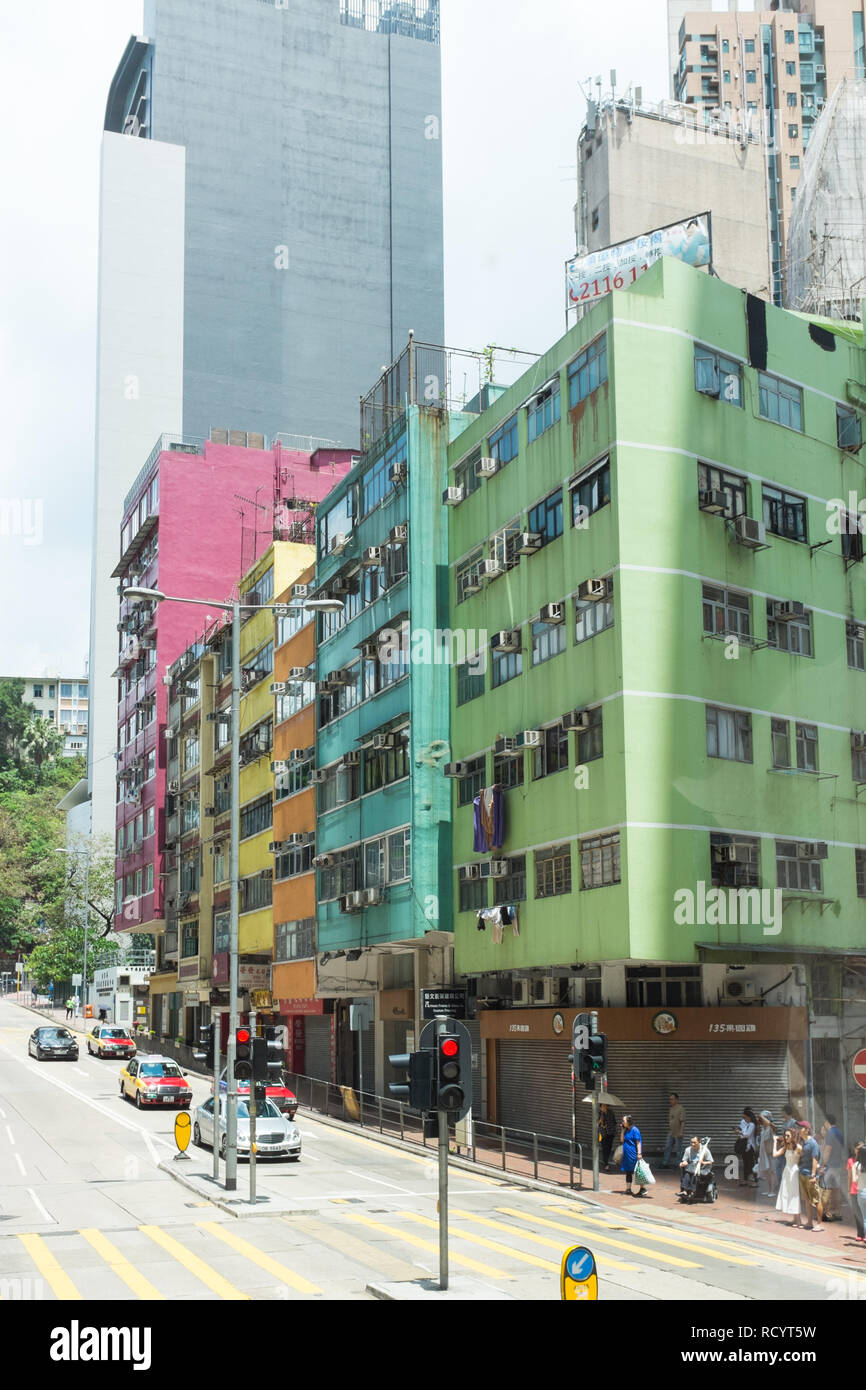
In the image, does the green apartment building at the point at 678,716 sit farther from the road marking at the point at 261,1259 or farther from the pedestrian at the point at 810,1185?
the road marking at the point at 261,1259

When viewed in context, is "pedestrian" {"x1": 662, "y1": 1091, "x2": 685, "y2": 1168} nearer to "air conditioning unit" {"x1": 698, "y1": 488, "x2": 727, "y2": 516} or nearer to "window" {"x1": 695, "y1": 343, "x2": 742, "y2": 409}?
"air conditioning unit" {"x1": 698, "y1": 488, "x2": 727, "y2": 516}

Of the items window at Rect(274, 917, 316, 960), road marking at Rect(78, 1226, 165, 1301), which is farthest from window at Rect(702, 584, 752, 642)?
window at Rect(274, 917, 316, 960)

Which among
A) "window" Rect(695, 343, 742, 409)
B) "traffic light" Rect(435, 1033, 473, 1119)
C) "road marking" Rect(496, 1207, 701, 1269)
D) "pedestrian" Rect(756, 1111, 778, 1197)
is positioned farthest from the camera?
"window" Rect(695, 343, 742, 409)

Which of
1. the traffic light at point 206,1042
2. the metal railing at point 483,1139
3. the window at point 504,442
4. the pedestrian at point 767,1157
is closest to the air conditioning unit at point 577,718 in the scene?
the window at point 504,442

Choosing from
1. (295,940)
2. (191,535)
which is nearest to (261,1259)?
(295,940)

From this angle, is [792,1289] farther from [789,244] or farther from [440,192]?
[440,192]

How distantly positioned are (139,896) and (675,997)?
5371 centimetres

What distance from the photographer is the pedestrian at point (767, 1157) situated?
29.6 metres

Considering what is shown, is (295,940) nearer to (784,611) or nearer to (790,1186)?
(784,611)

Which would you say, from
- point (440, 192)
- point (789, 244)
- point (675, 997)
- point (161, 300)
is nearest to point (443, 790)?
point (675, 997)

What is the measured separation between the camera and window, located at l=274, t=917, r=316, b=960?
2048 inches

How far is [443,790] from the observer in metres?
43.0

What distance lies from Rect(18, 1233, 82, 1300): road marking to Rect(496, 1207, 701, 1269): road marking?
8054 mm

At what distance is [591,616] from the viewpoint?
117 feet
